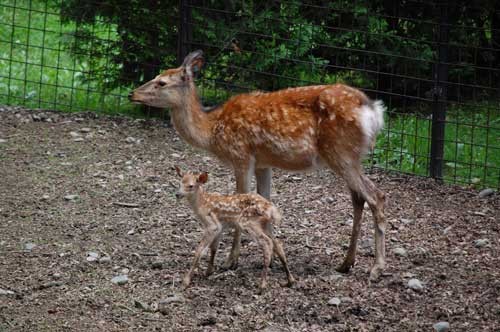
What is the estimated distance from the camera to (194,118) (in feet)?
26.4

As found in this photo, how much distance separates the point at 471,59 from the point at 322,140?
5.14m

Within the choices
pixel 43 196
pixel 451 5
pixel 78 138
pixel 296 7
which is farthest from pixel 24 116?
pixel 451 5

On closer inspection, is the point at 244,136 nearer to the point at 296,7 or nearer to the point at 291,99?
the point at 291,99

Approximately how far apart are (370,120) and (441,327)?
1.70 metres

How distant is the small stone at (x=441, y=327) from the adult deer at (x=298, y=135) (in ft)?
3.08

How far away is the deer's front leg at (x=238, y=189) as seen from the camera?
7.49 m

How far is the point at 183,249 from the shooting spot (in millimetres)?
7906

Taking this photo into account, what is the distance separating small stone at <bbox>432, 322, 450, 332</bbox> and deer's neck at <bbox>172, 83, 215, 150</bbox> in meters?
2.49

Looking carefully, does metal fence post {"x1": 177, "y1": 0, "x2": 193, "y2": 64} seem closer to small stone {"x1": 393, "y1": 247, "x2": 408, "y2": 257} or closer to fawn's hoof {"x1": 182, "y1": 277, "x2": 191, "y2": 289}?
small stone {"x1": 393, "y1": 247, "x2": 408, "y2": 257}

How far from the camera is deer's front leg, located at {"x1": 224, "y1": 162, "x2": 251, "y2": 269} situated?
7.49m

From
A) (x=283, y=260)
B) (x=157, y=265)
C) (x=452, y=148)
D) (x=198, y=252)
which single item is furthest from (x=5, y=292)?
(x=452, y=148)

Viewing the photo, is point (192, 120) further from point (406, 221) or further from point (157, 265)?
→ point (406, 221)

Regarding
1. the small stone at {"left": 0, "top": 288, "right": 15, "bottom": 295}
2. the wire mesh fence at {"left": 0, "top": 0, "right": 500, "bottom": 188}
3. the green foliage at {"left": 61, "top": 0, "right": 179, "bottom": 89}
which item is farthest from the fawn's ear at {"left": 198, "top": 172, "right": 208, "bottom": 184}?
the green foliage at {"left": 61, "top": 0, "right": 179, "bottom": 89}

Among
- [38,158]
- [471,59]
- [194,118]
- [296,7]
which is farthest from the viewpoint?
[471,59]
